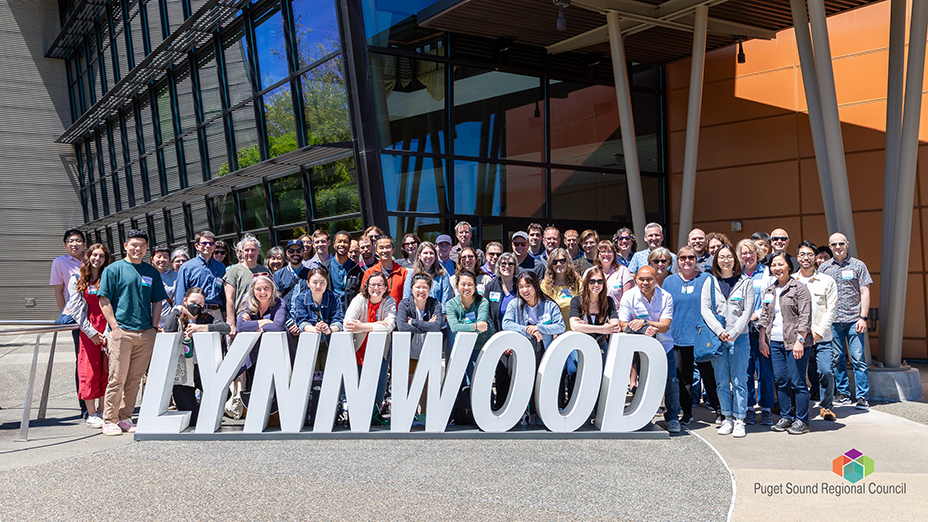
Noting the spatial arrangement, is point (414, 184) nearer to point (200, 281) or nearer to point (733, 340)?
point (200, 281)

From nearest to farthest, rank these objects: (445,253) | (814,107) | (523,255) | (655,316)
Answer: (655,316)
(523,255)
(445,253)
(814,107)

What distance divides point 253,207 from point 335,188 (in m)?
3.13

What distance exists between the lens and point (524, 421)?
19.9 feet

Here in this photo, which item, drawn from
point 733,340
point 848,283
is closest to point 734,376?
point 733,340

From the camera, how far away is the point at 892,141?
7.79 m

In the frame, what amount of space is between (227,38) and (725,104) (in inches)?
396

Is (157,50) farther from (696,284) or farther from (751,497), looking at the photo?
(751,497)

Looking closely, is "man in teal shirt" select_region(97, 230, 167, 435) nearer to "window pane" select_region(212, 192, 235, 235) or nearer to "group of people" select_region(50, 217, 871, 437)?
"group of people" select_region(50, 217, 871, 437)

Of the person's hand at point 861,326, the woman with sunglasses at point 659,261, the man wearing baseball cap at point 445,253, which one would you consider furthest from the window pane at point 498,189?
the person's hand at point 861,326

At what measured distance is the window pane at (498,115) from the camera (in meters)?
11.5

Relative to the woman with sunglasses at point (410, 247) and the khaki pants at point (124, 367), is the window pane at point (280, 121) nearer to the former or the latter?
the woman with sunglasses at point (410, 247)

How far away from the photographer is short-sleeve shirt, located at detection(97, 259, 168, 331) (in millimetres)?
6051

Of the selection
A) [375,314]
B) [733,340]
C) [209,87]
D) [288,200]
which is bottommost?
[733,340]

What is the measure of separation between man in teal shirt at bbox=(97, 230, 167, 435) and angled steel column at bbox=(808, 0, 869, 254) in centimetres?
761
